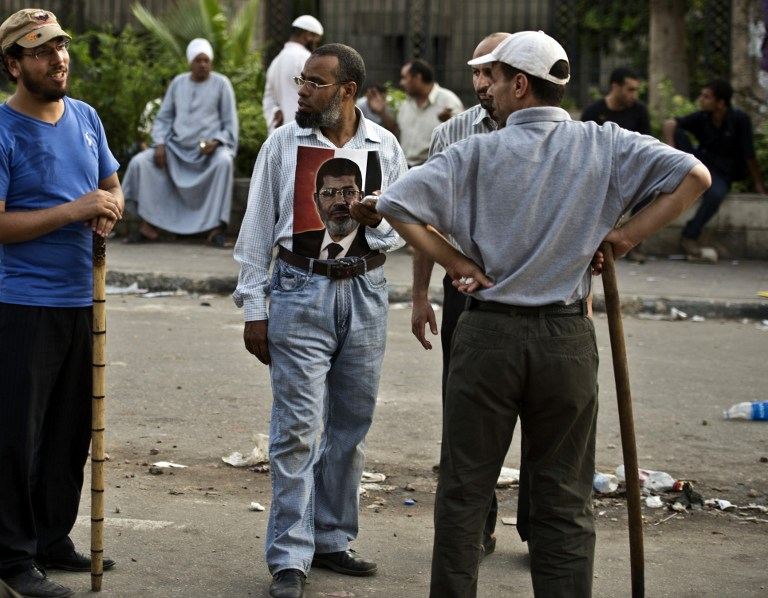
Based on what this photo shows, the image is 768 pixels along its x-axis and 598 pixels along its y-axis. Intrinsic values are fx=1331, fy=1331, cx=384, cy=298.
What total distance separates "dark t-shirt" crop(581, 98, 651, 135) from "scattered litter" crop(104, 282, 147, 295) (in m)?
4.44

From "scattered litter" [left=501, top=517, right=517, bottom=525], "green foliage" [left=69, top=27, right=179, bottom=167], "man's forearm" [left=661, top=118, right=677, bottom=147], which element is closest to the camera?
"scattered litter" [left=501, top=517, right=517, bottom=525]

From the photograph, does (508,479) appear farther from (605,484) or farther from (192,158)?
(192,158)

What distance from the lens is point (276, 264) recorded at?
16.4 ft

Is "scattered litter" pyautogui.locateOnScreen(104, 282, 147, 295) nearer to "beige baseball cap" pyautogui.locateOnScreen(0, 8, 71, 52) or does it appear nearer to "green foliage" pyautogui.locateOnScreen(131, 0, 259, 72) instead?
"green foliage" pyautogui.locateOnScreen(131, 0, 259, 72)

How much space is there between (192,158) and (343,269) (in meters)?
8.96

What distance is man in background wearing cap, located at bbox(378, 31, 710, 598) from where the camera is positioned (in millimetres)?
3924

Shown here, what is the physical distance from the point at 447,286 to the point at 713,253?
8.23m

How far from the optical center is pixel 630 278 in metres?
12.1

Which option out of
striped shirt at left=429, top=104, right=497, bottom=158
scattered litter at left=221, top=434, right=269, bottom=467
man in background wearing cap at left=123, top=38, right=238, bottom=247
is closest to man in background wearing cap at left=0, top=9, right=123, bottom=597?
striped shirt at left=429, top=104, right=497, bottom=158

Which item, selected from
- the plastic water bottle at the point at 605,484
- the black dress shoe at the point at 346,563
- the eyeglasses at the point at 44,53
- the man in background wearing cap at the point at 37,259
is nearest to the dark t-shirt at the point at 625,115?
the plastic water bottle at the point at 605,484

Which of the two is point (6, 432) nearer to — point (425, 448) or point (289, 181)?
point (289, 181)

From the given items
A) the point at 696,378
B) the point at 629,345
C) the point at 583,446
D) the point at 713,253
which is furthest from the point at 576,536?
the point at 713,253

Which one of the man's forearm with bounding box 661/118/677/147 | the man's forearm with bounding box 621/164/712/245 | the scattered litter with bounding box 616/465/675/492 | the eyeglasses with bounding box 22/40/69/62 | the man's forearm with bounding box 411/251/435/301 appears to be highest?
the eyeglasses with bounding box 22/40/69/62

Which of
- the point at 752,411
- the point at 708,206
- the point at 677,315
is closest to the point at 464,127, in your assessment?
the point at 752,411
